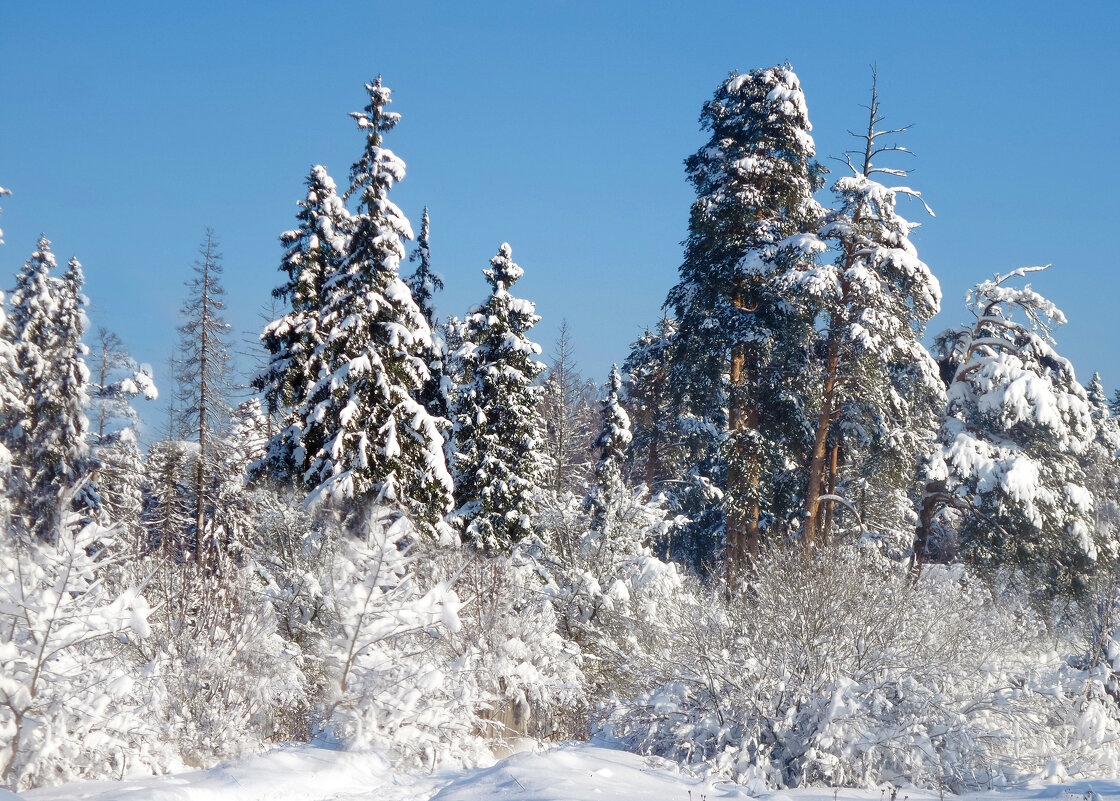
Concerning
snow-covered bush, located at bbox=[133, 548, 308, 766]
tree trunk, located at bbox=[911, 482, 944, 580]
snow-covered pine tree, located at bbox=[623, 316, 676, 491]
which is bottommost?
snow-covered bush, located at bbox=[133, 548, 308, 766]

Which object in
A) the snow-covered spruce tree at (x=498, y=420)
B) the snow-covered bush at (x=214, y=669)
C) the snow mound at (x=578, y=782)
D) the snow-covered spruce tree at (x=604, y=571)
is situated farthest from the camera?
the snow-covered spruce tree at (x=498, y=420)

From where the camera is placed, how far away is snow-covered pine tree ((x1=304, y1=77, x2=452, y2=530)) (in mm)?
16734

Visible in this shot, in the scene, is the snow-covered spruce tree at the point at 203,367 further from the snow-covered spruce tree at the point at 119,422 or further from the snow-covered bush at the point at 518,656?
the snow-covered bush at the point at 518,656

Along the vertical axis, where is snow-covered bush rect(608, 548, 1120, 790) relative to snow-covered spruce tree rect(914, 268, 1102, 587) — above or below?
below

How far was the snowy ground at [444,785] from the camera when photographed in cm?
654

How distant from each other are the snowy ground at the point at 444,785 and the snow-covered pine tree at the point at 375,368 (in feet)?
29.3

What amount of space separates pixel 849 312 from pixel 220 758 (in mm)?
13166

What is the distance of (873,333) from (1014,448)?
642cm

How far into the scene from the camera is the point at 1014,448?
19094 mm

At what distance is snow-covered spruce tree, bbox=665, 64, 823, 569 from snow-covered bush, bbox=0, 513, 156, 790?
39.2ft

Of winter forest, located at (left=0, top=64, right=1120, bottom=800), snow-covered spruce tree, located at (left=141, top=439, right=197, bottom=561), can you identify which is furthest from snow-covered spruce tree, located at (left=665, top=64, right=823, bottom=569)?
snow-covered spruce tree, located at (left=141, top=439, right=197, bottom=561)

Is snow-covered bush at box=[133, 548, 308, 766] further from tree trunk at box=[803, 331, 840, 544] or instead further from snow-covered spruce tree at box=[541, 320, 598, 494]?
snow-covered spruce tree at box=[541, 320, 598, 494]

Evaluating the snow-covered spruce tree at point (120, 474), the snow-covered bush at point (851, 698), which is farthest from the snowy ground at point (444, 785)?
the snow-covered spruce tree at point (120, 474)

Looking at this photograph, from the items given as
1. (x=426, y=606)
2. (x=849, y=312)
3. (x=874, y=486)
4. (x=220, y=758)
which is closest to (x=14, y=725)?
(x=220, y=758)
